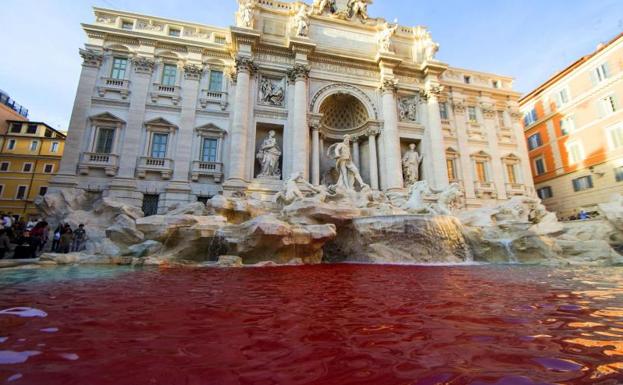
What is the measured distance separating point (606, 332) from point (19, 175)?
38.4 meters

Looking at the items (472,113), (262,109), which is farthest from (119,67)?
(472,113)

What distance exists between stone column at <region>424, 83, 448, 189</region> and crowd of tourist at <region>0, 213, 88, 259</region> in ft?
58.3

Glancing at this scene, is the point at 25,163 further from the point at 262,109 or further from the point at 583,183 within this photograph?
the point at 583,183

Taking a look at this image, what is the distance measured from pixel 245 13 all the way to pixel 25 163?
26.8m

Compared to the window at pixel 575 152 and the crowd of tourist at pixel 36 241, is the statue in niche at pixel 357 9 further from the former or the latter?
the crowd of tourist at pixel 36 241

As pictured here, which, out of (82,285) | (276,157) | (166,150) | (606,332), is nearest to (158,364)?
(606,332)

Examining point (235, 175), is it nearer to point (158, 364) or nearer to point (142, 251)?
point (142, 251)

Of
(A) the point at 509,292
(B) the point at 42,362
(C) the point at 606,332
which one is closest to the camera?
(B) the point at 42,362

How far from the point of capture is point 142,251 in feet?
24.9

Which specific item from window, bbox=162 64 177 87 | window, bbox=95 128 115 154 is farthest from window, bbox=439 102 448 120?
window, bbox=95 128 115 154

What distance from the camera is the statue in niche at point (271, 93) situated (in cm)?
1650

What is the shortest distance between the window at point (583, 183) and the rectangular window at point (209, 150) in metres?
25.6

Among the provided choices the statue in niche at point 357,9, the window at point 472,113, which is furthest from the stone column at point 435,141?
the statue in niche at point 357,9

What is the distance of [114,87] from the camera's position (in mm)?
15164
